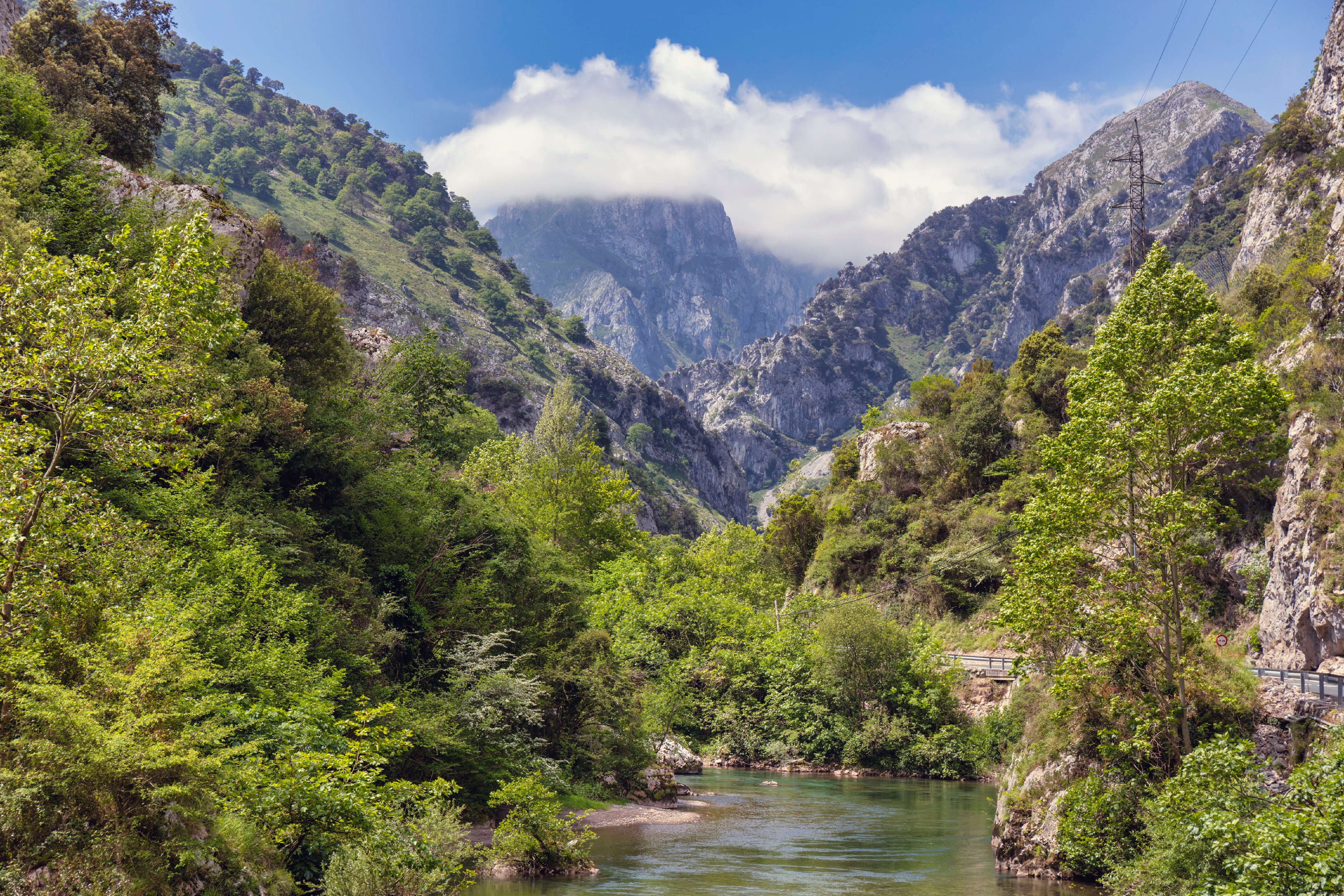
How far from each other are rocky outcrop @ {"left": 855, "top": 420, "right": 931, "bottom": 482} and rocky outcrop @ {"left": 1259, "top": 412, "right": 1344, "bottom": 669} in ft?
154

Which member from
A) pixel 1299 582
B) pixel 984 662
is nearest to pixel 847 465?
pixel 984 662

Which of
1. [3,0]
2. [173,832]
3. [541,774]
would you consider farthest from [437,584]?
[3,0]

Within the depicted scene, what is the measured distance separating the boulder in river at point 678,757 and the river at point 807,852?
17.8 feet

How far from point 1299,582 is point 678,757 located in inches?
1231

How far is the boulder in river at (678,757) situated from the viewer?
45500 millimetres

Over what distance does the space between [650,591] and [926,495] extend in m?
28.8

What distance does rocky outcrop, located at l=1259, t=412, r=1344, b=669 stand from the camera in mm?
24859

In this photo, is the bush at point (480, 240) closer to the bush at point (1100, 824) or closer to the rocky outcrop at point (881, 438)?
the rocky outcrop at point (881, 438)

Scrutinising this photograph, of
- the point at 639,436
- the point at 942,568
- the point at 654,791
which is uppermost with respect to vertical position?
the point at 639,436

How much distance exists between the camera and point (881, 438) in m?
77.9

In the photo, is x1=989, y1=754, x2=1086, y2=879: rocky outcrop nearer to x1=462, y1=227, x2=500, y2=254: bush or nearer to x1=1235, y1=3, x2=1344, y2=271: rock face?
x1=1235, y1=3, x2=1344, y2=271: rock face

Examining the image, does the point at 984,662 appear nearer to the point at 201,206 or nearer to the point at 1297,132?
the point at 201,206

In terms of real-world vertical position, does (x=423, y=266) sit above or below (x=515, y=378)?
above

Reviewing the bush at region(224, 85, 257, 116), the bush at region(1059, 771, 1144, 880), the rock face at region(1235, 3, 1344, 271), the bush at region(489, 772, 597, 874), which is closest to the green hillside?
the bush at region(224, 85, 257, 116)
